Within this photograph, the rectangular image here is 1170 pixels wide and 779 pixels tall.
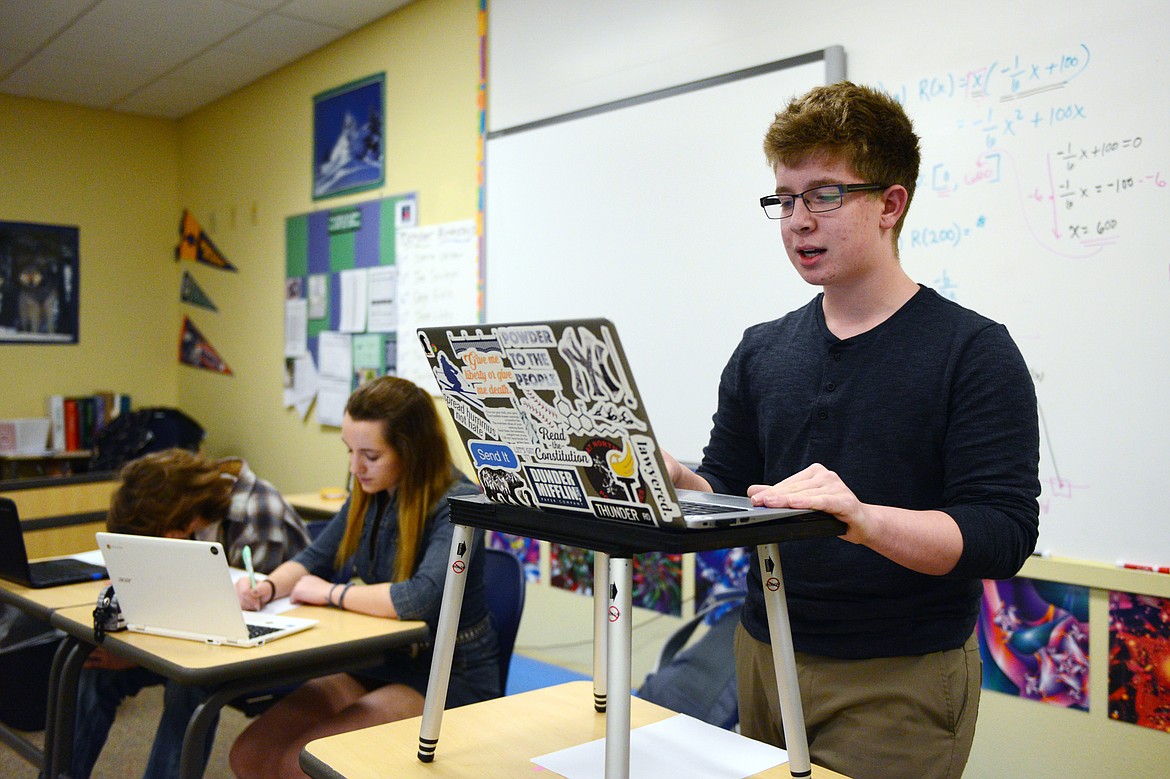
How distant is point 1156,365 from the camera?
2.00m

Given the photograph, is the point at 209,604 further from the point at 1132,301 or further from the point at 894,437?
the point at 1132,301

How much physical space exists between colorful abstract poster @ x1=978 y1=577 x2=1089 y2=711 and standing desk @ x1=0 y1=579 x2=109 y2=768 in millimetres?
2073

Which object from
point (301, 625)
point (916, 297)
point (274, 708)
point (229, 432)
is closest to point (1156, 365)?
point (916, 297)

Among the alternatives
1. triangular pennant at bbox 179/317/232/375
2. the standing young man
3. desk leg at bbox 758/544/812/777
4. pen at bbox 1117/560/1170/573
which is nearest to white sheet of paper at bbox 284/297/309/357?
triangular pennant at bbox 179/317/232/375

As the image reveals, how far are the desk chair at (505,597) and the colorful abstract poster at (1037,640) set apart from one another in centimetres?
111

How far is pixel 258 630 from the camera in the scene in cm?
188

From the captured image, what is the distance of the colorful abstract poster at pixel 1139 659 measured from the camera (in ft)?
6.59

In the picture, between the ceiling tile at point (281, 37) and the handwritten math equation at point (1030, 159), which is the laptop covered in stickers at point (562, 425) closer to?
the handwritten math equation at point (1030, 159)

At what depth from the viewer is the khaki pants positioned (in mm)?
1148

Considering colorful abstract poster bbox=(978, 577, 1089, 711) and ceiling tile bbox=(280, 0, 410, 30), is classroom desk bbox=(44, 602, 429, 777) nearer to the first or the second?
colorful abstract poster bbox=(978, 577, 1089, 711)

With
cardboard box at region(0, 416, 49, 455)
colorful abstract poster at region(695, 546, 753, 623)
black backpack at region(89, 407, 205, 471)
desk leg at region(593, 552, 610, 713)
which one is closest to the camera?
desk leg at region(593, 552, 610, 713)

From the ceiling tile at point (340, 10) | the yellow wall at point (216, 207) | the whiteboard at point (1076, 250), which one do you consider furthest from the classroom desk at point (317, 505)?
the whiteboard at point (1076, 250)

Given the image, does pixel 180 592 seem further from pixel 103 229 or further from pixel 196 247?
pixel 103 229

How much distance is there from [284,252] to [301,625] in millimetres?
3374
